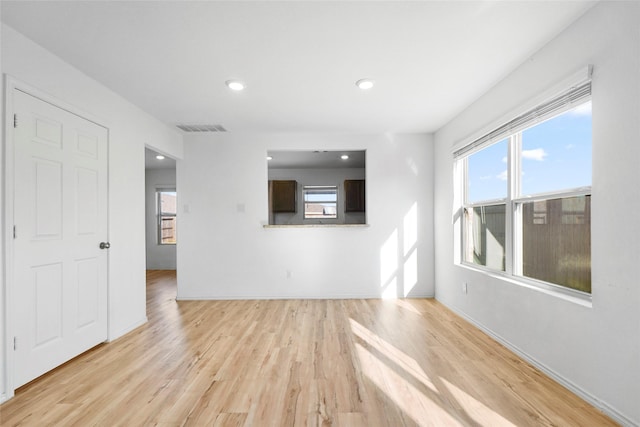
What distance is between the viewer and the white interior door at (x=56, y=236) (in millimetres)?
2182

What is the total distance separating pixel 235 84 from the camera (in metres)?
2.96

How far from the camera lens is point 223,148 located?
471 centimetres

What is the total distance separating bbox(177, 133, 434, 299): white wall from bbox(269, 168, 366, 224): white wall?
9.41ft

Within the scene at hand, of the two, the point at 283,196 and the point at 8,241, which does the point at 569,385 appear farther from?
the point at 283,196

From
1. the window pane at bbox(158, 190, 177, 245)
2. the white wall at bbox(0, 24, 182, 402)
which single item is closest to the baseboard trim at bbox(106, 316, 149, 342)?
the white wall at bbox(0, 24, 182, 402)

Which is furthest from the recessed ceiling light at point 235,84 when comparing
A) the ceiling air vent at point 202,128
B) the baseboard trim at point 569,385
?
the baseboard trim at point 569,385

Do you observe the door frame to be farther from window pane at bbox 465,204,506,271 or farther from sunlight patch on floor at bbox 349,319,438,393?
window pane at bbox 465,204,506,271

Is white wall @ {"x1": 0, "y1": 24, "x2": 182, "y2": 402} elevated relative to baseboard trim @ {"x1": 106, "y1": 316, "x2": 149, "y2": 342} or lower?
elevated

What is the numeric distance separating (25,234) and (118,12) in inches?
64.1

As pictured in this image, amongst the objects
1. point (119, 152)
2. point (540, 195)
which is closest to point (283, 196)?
point (119, 152)

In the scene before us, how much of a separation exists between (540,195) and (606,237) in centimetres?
71

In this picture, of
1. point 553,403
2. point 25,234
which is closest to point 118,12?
point 25,234

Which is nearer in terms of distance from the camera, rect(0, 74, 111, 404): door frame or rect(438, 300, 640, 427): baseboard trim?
rect(438, 300, 640, 427): baseboard trim

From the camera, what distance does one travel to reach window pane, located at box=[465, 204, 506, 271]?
3.10m
